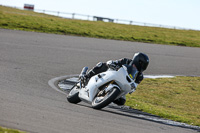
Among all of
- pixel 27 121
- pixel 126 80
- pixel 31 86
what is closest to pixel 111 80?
pixel 126 80

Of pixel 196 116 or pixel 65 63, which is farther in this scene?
pixel 65 63

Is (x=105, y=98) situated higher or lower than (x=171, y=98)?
higher

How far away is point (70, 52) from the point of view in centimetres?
2094

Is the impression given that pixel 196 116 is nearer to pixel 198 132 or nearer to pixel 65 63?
pixel 198 132

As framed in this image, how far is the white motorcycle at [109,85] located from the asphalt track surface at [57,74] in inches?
9.9

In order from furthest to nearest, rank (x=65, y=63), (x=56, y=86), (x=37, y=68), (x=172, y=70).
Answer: (x=172, y=70) → (x=65, y=63) → (x=37, y=68) → (x=56, y=86)

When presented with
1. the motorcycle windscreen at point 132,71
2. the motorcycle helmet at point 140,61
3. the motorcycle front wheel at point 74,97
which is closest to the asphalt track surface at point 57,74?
the motorcycle front wheel at point 74,97

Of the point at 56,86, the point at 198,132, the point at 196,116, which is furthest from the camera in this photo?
the point at 56,86

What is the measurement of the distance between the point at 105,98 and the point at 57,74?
6.45 metres

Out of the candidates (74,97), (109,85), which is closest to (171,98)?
(74,97)

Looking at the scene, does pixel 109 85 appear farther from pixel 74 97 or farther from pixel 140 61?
pixel 74 97

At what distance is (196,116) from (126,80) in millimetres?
3414

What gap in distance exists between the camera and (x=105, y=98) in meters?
8.56

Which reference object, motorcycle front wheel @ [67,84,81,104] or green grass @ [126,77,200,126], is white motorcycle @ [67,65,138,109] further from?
green grass @ [126,77,200,126]
